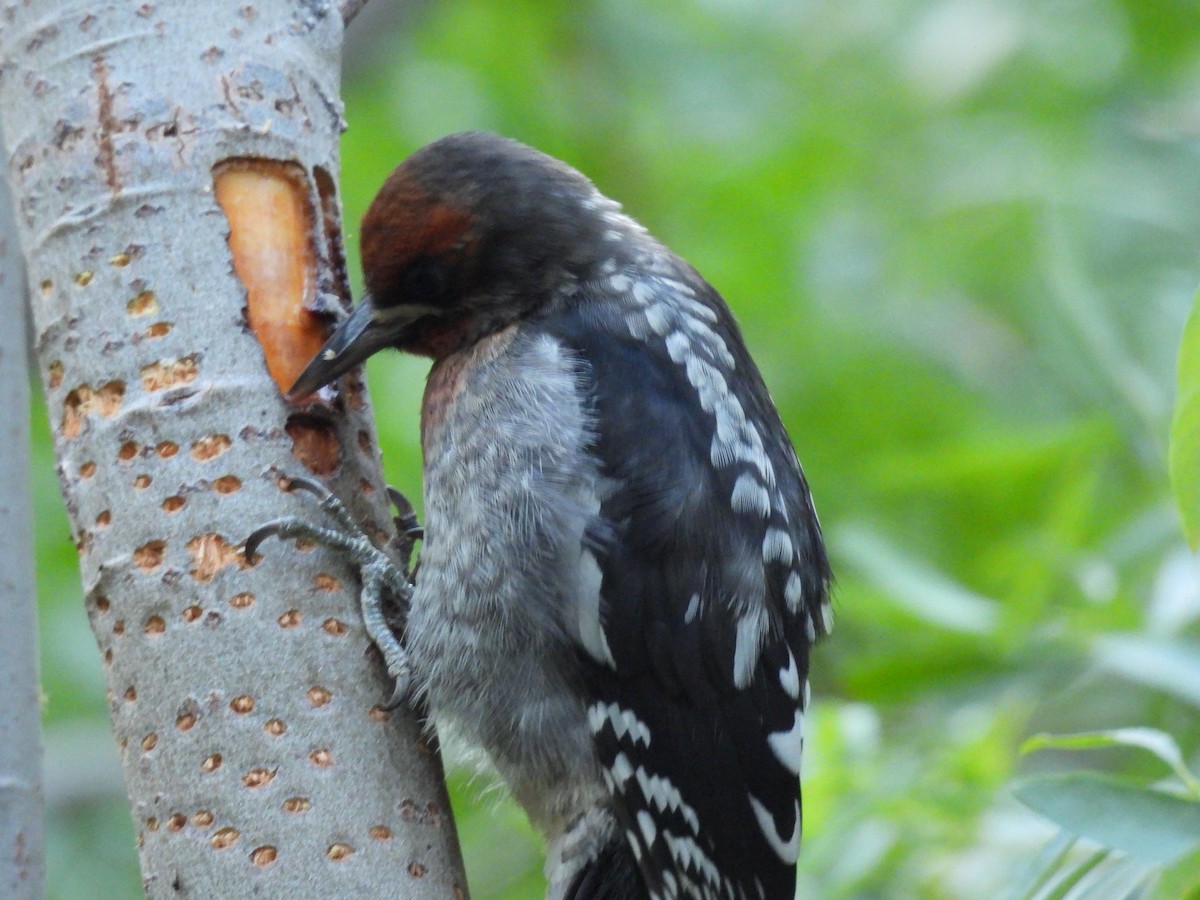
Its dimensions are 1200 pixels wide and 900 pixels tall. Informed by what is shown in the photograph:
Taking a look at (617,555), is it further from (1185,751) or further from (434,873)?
(1185,751)

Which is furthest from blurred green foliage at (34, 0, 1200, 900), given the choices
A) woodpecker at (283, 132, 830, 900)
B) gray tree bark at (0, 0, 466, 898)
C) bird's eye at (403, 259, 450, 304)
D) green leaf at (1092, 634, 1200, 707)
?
bird's eye at (403, 259, 450, 304)

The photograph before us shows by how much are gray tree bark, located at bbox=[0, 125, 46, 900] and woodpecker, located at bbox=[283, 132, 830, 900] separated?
34cm

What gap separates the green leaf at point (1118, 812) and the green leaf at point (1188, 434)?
0.28 metres

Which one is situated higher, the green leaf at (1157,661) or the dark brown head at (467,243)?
the dark brown head at (467,243)

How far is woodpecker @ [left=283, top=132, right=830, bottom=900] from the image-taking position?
1.99 meters

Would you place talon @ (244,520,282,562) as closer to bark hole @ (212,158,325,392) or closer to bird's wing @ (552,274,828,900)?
bark hole @ (212,158,325,392)

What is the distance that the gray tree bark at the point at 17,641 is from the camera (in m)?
1.62

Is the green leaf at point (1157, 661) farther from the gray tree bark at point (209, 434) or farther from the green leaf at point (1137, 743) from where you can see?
the gray tree bark at point (209, 434)

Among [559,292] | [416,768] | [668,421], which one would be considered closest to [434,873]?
[416,768]

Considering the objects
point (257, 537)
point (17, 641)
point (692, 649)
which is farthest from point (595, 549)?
point (17, 641)

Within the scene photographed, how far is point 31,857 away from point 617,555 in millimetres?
812

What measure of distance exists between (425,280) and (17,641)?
82 cm

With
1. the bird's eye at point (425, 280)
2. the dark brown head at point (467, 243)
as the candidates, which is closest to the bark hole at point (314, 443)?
the dark brown head at point (467, 243)

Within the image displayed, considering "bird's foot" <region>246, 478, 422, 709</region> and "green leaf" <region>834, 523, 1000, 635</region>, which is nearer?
"bird's foot" <region>246, 478, 422, 709</region>
